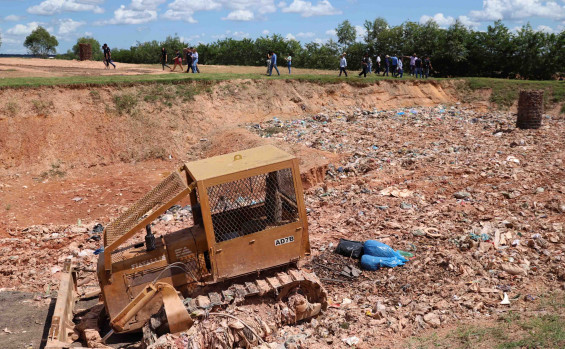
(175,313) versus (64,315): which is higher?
(175,313)

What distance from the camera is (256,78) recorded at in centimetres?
1884

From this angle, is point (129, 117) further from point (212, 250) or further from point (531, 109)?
point (531, 109)

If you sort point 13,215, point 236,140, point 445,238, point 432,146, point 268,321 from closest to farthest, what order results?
1. point 268,321
2. point 445,238
3. point 13,215
4. point 432,146
5. point 236,140

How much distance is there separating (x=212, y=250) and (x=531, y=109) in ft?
43.4

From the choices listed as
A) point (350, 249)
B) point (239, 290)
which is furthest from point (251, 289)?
point (350, 249)

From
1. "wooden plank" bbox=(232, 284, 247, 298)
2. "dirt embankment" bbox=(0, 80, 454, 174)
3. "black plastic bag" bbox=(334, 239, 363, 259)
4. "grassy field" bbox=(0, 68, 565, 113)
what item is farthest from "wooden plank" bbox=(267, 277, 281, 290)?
"grassy field" bbox=(0, 68, 565, 113)

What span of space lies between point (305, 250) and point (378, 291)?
135cm

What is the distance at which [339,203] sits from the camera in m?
9.86

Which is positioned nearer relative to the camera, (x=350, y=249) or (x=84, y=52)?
(x=350, y=249)

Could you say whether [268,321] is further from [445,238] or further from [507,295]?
[445,238]

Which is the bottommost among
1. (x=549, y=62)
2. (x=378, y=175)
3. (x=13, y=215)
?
(x=13, y=215)

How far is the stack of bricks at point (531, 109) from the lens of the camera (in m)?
15.0

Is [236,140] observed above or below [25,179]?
above

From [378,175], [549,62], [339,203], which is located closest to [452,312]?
[339,203]
